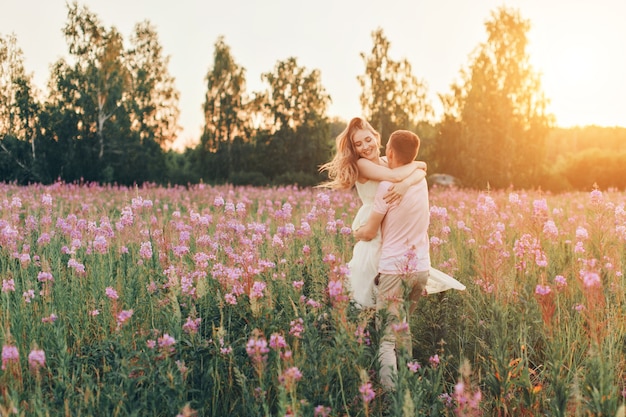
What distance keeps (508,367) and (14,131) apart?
2636 centimetres

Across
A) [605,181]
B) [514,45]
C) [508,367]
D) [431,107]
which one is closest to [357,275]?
[508,367]

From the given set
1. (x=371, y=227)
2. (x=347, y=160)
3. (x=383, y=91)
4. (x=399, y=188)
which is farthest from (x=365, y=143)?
(x=383, y=91)

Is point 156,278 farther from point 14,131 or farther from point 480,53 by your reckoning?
point 480,53

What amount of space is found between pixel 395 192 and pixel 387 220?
0.67ft

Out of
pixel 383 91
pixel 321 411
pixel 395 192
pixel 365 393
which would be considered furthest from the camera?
pixel 383 91

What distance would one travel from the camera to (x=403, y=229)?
11.3 feet

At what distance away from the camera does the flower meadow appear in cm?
257

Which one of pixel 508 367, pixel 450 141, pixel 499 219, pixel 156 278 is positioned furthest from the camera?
pixel 450 141

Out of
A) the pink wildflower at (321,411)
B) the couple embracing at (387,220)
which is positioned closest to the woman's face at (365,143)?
the couple embracing at (387,220)

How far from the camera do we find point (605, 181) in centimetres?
3138

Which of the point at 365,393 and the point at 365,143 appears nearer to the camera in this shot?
the point at 365,393

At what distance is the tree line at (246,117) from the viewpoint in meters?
24.4

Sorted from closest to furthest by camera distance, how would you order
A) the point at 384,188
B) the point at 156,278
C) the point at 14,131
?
the point at 384,188 → the point at 156,278 → the point at 14,131

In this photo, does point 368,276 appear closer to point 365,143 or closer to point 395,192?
point 395,192
